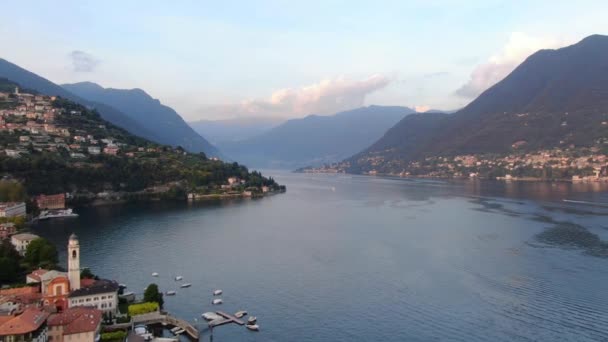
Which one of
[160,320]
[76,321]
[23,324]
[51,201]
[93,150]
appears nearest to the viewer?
[23,324]

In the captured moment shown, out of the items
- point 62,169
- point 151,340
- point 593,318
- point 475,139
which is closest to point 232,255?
point 151,340

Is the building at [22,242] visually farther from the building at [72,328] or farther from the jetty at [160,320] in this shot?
the building at [72,328]

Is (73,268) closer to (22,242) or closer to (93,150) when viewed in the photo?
(22,242)

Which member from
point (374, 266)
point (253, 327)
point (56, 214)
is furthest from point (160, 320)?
point (56, 214)

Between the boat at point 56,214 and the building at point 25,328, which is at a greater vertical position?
the boat at point 56,214

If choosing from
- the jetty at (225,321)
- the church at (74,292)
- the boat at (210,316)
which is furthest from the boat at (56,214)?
the jetty at (225,321)

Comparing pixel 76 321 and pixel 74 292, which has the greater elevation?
pixel 74 292
